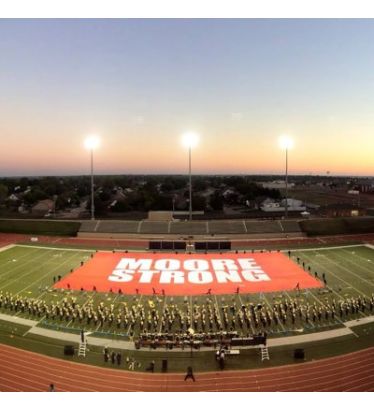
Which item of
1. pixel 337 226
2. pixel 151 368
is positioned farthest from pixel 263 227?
pixel 151 368

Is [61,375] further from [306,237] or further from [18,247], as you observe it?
[306,237]

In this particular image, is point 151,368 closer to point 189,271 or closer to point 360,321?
point 360,321

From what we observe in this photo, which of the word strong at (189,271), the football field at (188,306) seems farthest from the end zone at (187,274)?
the football field at (188,306)

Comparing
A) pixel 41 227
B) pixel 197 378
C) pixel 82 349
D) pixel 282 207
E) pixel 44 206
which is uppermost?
pixel 282 207

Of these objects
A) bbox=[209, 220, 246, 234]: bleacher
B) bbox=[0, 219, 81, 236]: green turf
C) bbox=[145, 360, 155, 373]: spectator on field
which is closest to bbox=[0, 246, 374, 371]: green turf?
bbox=[145, 360, 155, 373]: spectator on field

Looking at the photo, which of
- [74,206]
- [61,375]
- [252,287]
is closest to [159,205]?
[74,206]

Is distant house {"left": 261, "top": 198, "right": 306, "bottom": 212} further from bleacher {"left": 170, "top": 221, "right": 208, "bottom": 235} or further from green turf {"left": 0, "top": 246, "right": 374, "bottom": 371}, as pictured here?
green turf {"left": 0, "top": 246, "right": 374, "bottom": 371}

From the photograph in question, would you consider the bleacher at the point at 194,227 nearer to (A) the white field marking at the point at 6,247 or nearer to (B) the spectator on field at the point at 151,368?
(A) the white field marking at the point at 6,247
